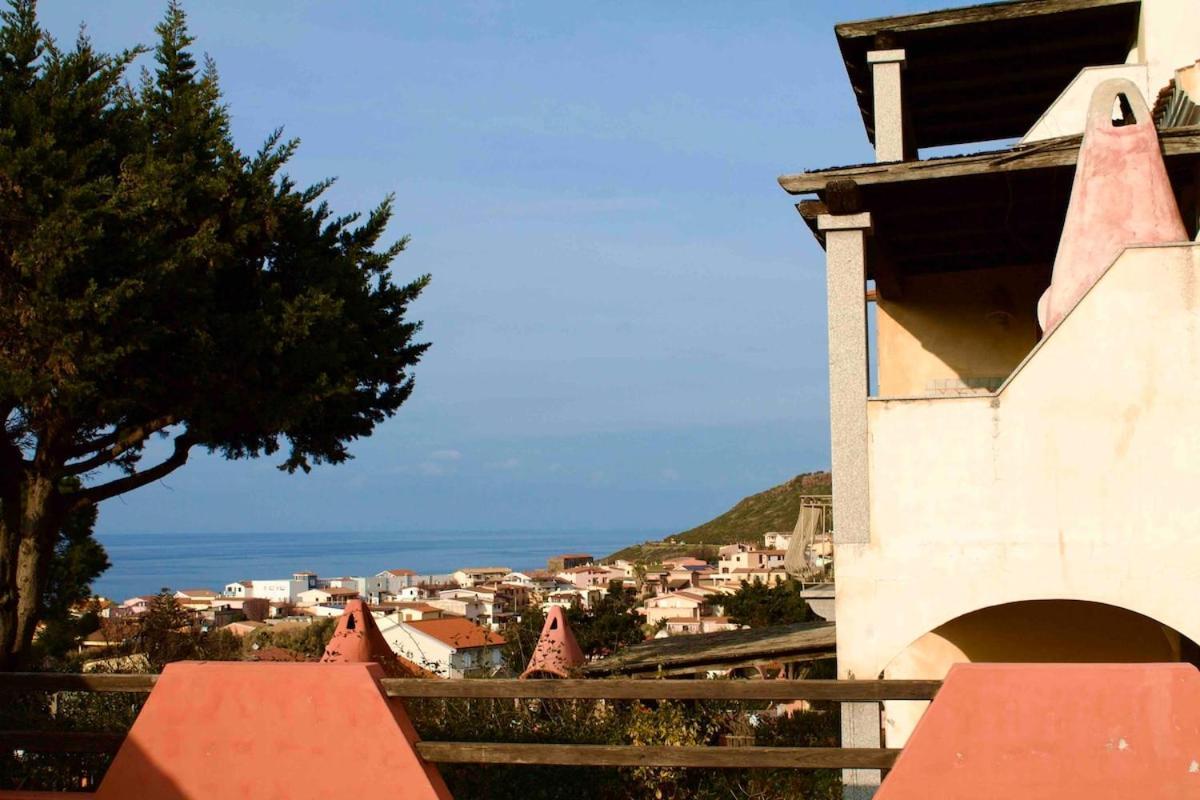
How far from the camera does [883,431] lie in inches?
391

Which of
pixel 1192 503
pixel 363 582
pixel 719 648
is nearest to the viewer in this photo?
pixel 1192 503

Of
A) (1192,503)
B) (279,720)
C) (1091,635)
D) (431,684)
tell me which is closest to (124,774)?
(279,720)

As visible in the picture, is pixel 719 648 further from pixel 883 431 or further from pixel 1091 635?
pixel 883 431

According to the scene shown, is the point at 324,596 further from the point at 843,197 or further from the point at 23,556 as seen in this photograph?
the point at 843,197

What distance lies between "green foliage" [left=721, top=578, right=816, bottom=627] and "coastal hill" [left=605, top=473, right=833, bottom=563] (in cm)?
4740

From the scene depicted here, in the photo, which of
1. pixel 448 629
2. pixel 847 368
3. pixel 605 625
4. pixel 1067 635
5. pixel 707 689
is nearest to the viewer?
pixel 707 689

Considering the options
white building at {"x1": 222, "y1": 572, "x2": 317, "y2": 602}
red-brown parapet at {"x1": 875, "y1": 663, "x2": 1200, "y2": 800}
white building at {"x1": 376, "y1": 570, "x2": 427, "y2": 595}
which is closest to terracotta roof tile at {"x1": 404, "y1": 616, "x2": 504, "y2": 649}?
red-brown parapet at {"x1": 875, "y1": 663, "x2": 1200, "y2": 800}

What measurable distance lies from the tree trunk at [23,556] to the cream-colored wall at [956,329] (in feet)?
36.0

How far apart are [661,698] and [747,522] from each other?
12193 centimetres

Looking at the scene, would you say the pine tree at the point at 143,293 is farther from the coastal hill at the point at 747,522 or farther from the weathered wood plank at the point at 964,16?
the coastal hill at the point at 747,522

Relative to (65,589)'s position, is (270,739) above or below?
below

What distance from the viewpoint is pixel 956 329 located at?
48.2 feet

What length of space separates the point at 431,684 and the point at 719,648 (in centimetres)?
1075

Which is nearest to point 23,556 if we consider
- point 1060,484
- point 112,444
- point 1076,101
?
point 112,444
